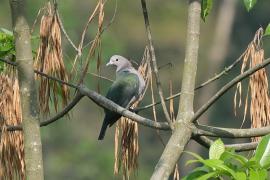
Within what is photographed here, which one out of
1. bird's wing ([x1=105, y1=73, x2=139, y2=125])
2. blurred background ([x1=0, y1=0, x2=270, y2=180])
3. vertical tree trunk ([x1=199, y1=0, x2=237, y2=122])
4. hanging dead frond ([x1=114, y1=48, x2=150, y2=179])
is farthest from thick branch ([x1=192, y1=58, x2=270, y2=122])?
vertical tree trunk ([x1=199, y1=0, x2=237, y2=122])

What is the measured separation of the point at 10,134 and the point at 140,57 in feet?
69.2

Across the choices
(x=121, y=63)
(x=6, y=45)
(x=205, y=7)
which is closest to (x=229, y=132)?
(x=205, y=7)

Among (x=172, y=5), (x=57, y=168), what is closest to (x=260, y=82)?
(x=57, y=168)

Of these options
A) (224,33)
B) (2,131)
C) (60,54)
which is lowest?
(2,131)

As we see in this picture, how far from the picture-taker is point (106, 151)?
22.7 metres

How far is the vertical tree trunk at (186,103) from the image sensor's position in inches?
115

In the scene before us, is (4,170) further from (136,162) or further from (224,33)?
(224,33)

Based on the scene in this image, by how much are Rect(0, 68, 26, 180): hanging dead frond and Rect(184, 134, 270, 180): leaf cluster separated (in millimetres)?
1190

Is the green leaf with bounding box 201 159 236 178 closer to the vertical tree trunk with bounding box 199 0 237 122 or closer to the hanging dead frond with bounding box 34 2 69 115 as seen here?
the hanging dead frond with bounding box 34 2 69 115

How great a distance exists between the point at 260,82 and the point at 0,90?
3.14ft

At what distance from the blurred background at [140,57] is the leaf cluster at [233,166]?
58.6 ft

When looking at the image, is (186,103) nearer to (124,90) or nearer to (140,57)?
(124,90)

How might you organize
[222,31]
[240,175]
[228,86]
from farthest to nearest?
[222,31], [228,86], [240,175]

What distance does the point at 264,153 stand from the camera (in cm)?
254
